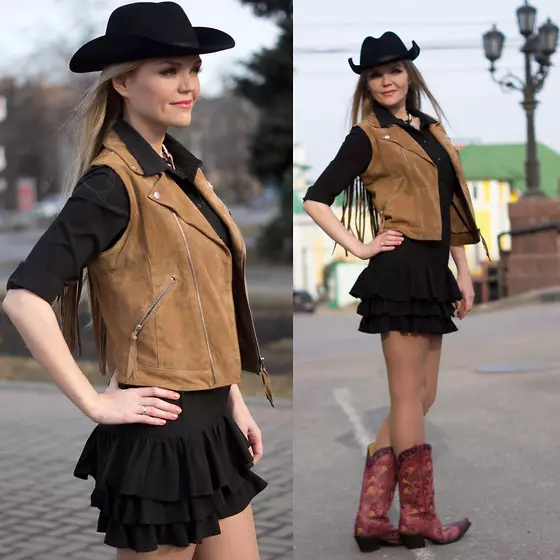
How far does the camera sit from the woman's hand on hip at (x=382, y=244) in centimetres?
371

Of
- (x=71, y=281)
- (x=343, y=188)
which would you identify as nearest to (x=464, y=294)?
(x=343, y=188)

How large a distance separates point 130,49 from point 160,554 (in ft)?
3.46

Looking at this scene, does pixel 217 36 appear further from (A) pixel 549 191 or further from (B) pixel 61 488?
(A) pixel 549 191

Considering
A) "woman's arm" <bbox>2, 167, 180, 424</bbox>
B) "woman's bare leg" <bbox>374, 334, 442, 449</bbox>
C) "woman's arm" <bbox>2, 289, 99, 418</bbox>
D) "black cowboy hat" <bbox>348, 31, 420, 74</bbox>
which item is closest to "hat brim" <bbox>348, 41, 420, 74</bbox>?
"black cowboy hat" <bbox>348, 31, 420, 74</bbox>

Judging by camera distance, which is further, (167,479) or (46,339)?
(167,479)

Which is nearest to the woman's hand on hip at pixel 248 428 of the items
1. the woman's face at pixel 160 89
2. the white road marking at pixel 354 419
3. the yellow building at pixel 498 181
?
the woman's face at pixel 160 89

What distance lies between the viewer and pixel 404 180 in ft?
12.2

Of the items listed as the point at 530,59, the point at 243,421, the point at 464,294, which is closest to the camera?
the point at 243,421

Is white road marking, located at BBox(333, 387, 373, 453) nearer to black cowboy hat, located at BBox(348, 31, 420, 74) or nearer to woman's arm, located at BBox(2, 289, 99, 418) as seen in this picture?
black cowboy hat, located at BBox(348, 31, 420, 74)

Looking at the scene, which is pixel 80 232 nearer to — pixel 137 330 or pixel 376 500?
pixel 137 330

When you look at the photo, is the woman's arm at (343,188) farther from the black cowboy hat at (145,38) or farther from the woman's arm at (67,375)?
the woman's arm at (67,375)

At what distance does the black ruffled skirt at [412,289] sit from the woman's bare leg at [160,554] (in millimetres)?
1739

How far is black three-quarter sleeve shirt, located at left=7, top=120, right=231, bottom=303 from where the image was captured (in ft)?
6.47

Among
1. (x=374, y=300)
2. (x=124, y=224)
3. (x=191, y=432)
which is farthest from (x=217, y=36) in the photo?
(x=374, y=300)
